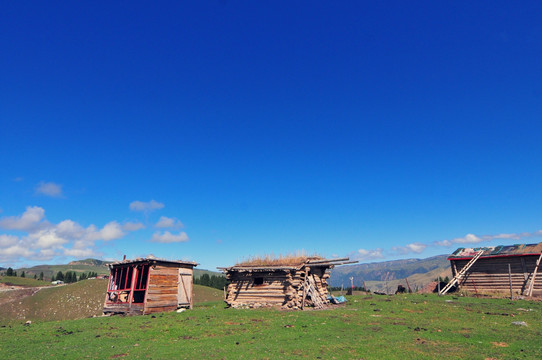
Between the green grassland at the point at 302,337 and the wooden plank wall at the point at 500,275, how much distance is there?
17.1 m

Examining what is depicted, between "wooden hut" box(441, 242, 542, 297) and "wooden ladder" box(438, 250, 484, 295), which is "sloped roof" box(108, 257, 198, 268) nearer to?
"wooden hut" box(441, 242, 542, 297)

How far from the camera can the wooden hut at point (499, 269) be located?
122 feet

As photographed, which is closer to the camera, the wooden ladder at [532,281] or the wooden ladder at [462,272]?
the wooden ladder at [532,281]

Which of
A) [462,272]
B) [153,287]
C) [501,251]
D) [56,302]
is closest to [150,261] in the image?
[153,287]

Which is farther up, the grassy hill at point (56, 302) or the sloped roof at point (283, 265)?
the sloped roof at point (283, 265)

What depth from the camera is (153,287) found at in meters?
29.7

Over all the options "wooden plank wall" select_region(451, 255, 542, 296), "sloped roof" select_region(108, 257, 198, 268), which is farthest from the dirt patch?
"wooden plank wall" select_region(451, 255, 542, 296)

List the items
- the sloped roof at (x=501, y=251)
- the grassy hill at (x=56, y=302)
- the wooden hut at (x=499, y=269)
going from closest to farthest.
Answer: the wooden hut at (x=499, y=269), the sloped roof at (x=501, y=251), the grassy hill at (x=56, y=302)

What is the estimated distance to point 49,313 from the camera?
48.4 metres

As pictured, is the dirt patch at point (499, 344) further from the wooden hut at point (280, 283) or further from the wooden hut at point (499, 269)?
the wooden hut at point (499, 269)

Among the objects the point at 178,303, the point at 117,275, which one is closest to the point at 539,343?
the point at 178,303

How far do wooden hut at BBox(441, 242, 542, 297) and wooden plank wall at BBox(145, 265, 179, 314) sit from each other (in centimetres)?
3412

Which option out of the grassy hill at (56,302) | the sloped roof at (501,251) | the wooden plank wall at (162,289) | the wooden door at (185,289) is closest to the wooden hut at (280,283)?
the wooden door at (185,289)

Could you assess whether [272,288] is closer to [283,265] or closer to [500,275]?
[283,265]
